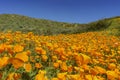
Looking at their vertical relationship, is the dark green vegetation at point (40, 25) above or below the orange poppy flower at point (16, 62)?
above

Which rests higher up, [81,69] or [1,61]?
[1,61]

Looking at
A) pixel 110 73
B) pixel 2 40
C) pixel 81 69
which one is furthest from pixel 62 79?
pixel 2 40

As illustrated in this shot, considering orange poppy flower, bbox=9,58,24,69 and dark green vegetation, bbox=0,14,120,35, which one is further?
dark green vegetation, bbox=0,14,120,35

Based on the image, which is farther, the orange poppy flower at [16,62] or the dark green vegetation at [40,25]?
the dark green vegetation at [40,25]

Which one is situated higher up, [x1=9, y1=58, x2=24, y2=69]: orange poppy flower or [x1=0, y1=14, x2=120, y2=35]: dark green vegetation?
[x1=0, y1=14, x2=120, y2=35]: dark green vegetation

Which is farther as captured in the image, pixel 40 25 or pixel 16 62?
pixel 40 25

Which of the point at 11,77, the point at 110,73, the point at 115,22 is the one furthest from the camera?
the point at 115,22

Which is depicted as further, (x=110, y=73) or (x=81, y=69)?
(x=81, y=69)

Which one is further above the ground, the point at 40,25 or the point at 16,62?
the point at 40,25

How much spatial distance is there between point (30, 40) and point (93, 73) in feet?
15.1

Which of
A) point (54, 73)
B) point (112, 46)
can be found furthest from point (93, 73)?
point (112, 46)

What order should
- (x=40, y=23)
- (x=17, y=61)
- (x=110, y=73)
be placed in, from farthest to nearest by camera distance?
(x=40, y=23) < (x=110, y=73) < (x=17, y=61)

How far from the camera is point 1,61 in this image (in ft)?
9.76

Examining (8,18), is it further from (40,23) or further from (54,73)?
(54,73)
